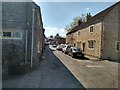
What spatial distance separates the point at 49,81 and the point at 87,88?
242 centimetres

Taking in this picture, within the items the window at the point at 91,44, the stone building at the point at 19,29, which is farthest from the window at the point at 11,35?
the window at the point at 91,44

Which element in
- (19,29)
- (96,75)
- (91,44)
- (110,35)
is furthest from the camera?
(91,44)

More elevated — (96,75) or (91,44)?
(91,44)

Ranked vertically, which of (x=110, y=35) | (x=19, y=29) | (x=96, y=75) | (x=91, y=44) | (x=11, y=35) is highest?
(x=19, y=29)

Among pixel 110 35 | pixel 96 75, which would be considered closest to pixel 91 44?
pixel 110 35

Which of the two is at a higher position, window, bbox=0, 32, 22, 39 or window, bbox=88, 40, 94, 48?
window, bbox=0, 32, 22, 39

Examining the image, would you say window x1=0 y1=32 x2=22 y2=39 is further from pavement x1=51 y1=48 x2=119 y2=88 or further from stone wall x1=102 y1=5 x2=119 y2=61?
stone wall x1=102 y1=5 x2=119 y2=61

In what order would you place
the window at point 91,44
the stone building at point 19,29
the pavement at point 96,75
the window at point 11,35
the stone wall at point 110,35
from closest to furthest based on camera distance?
the pavement at point 96,75 < the stone building at point 19,29 < the window at point 11,35 < the stone wall at point 110,35 < the window at point 91,44

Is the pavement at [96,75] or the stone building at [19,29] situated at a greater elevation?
the stone building at [19,29]

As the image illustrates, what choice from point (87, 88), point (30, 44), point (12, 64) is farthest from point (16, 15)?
point (87, 88)

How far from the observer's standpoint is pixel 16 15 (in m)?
15.2

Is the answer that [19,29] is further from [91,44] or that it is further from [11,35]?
[91,44]

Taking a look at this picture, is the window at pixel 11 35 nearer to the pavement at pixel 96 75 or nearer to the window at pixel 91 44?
the pavement at pixel 96 75

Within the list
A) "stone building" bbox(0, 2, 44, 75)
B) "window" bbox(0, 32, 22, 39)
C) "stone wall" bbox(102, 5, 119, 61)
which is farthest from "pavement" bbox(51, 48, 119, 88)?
"stone wall" bbox(102, 5, 119, 61)
